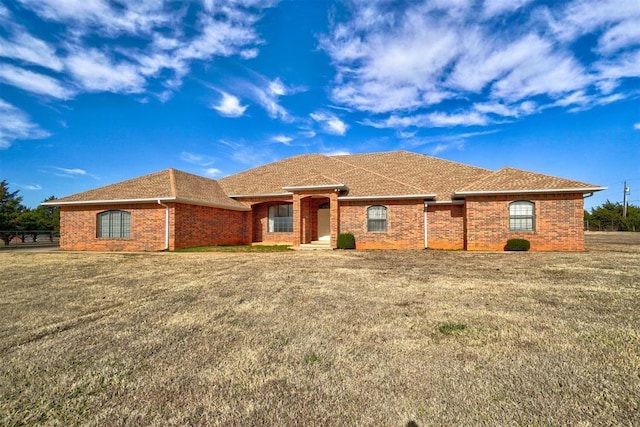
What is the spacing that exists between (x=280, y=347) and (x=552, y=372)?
2812mm

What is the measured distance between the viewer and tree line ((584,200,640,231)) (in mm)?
37906

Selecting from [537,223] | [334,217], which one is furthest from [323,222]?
[537,223]

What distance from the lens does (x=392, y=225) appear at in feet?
53.1

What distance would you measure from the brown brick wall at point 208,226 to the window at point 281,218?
1614mm

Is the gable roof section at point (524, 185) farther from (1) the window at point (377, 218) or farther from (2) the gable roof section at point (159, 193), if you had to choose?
(2) the gable roof section at point (159, 193)

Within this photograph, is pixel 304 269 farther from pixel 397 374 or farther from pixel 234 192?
pixel 234 192

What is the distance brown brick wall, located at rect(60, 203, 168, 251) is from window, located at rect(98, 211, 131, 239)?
0.23m

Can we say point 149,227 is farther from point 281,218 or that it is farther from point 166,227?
point 281,218

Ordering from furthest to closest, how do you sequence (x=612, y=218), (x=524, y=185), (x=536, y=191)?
(x=612, y=218)
(x=524, y=185)
(x=536, y=191)

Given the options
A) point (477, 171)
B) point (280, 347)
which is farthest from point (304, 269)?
point (477, 171)

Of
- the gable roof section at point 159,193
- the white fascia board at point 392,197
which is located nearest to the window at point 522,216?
the white fascia board at point 392,197

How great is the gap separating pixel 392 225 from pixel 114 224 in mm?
15255

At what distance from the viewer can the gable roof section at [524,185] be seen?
13.7 meters

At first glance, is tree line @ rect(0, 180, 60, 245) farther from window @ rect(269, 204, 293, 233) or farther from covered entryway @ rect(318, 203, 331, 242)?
covered entryway @ rect(318, 203, 331, 242)
